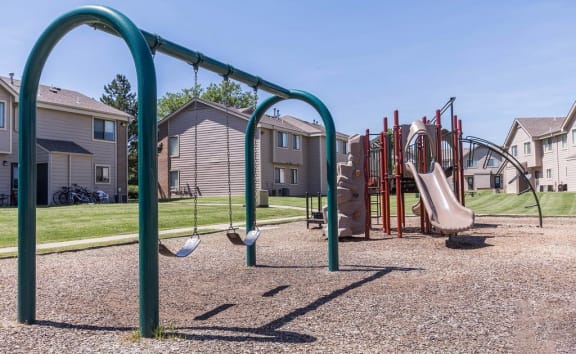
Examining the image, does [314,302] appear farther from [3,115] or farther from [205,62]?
[3,115]

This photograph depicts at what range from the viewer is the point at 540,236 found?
453 inches

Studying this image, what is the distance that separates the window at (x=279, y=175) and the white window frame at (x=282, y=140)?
178cm

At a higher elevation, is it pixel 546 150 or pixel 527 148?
pixel 527 148

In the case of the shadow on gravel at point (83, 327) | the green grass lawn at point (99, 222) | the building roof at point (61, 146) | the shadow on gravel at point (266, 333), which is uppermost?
the building roof at point (61, 146)

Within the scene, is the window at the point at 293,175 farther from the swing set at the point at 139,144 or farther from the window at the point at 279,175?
the swing set at the point at 139,144

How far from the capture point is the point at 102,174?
1188 inches

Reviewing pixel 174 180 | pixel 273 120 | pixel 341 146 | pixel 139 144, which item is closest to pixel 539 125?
pixel 341 146

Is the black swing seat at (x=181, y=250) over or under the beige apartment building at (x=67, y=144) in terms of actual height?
under

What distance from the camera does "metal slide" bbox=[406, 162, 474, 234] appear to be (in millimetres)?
10081

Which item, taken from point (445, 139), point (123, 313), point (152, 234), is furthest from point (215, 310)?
point (445, 139)

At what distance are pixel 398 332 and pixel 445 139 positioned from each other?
9972 mm

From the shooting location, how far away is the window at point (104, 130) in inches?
1192

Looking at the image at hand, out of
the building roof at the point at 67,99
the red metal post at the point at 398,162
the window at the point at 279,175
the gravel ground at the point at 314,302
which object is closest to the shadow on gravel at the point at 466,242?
the gravel ground at the point at 314,302

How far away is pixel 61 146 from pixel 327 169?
23466mm
